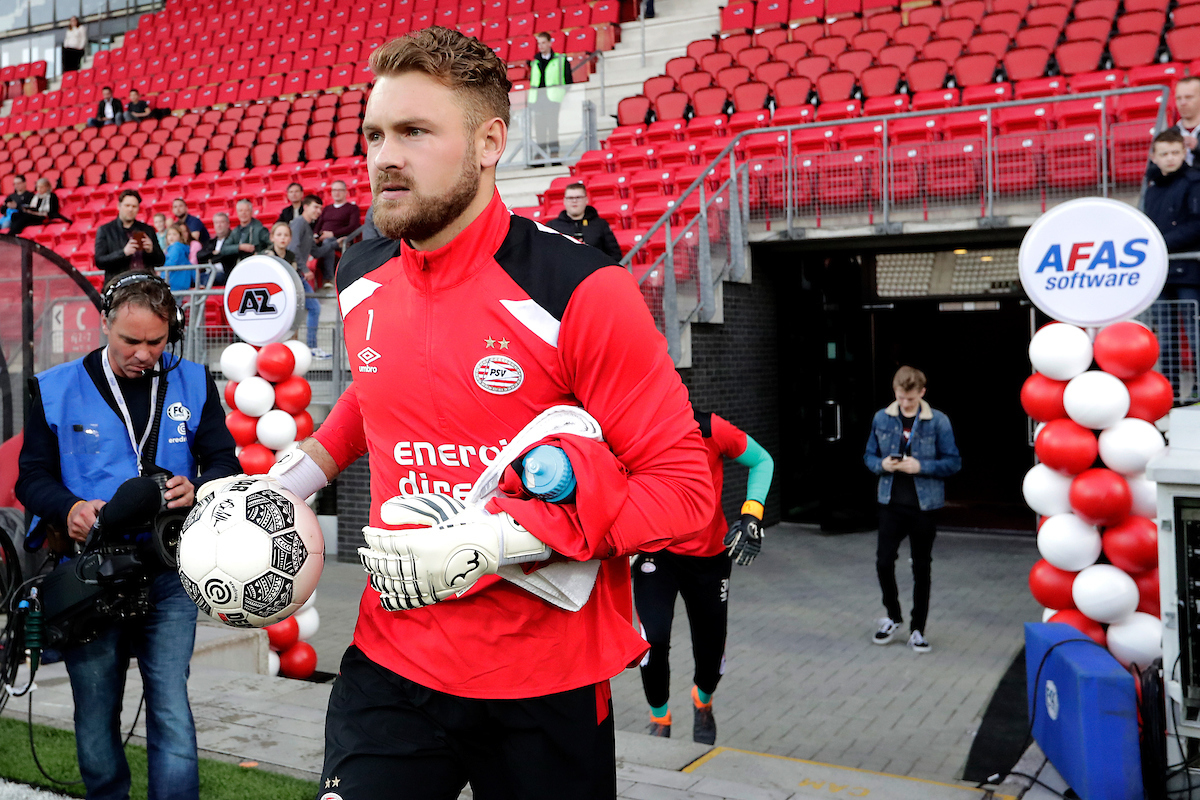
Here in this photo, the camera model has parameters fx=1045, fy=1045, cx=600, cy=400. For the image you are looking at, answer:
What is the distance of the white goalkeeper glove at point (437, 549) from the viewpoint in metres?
1.82

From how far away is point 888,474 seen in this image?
791 centimetres

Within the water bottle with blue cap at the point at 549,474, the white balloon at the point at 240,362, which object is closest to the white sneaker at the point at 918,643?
the white balloon at the point at 240,362

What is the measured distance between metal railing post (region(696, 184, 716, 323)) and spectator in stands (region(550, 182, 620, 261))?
1252 mm

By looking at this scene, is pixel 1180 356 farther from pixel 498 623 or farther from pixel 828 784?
pixel 498 623

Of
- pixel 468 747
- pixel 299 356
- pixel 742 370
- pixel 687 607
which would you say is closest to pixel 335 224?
pixel 742 370

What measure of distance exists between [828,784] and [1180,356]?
5275mm

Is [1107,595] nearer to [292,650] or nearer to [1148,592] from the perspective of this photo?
[1148,592]

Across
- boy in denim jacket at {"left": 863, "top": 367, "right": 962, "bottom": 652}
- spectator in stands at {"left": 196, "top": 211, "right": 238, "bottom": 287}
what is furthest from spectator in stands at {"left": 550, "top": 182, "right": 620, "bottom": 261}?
spectator in stands at {"left": 196, "top": 211, "right": 238, "bottom": 287}

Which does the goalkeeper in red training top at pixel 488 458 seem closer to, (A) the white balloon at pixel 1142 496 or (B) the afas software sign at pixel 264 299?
(A) the white balloon at pixel 1142 496

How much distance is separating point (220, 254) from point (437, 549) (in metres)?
11.5

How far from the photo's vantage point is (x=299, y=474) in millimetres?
2410

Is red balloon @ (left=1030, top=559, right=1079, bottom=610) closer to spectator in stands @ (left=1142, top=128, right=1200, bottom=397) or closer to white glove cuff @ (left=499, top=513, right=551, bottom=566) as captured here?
spectator in stands @ (left=1142, top=128, right=1200, bottom=397)

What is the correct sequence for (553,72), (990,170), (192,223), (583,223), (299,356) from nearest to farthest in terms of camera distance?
(299,356) < (583,223) < (990,170) < (192,223) < (553,72)

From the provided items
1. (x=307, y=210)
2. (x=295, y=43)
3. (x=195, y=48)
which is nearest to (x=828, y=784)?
(x=307, y=210)
